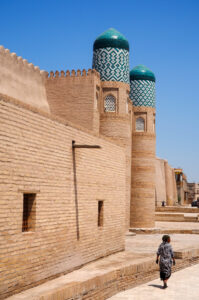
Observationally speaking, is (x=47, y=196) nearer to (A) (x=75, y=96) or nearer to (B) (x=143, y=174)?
(A) (x=75, y=96)

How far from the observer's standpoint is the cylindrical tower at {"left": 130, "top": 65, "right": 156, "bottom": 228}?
20.6 m

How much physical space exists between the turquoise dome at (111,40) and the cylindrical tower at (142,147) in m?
3.49

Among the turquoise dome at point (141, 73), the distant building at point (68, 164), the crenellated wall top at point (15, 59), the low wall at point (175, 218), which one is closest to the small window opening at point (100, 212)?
the distant building at point (68, 164)

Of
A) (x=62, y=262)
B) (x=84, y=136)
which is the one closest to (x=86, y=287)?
(x=62, y=262)

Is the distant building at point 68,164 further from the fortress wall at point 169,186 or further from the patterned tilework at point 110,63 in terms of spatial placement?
the fortress wall at point 169,186

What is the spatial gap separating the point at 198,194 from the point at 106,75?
154 feet

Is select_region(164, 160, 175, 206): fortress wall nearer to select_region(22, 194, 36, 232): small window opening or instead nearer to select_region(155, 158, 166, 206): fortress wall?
select_region(155, 158, 166, 206): fortress wall

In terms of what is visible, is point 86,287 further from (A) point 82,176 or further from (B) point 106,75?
(B) point 106,75

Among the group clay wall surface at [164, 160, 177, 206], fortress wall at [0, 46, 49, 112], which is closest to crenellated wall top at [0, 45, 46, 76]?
fortress wall at [0, 46, 49, 112]

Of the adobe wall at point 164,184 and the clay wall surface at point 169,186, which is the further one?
the clay wall surface at point 169,186

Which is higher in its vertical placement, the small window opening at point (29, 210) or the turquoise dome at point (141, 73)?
the turquoise dome at point (141, 73)

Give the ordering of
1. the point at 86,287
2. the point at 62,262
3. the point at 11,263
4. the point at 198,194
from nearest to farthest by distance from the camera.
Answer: the point at 11,263 → the point at 86,287 → the point at 62,262 → the point at 198,194

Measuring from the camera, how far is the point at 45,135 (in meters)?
8.70

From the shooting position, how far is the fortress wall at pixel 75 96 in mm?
15550
